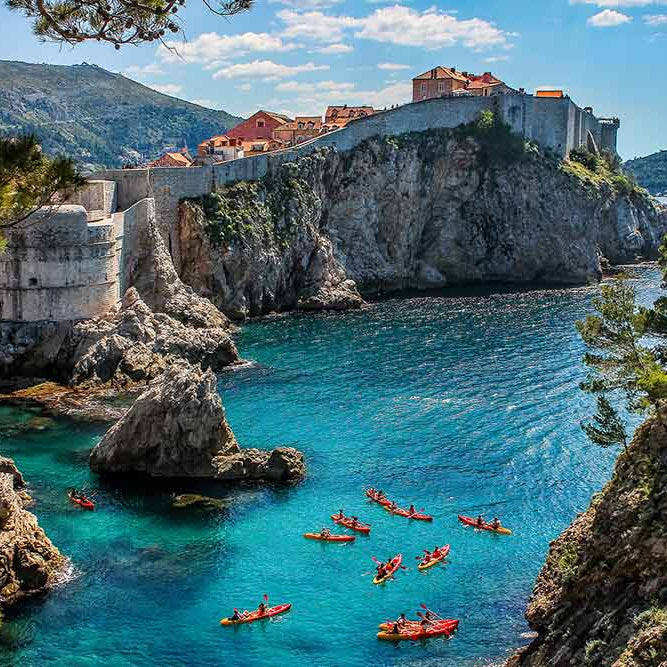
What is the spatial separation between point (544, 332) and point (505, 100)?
116 ft

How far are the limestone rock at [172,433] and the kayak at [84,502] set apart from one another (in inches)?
129

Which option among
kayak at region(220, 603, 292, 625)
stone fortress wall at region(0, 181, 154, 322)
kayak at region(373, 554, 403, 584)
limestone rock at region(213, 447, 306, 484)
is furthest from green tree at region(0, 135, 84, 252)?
stone fortress wall at region(0, 181, 154, 322)

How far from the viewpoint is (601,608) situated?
19406 millimetres

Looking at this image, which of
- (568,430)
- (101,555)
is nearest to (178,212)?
(568,430)

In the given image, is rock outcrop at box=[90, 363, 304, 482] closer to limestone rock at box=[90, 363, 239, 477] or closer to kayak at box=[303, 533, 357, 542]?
limestone rock at box=[90, 363, 239, 477]

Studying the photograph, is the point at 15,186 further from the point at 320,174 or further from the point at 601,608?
the point at 320,174

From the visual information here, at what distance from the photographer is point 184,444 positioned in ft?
133

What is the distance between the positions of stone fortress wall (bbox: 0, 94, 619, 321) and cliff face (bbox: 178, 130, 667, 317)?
52.2 inches

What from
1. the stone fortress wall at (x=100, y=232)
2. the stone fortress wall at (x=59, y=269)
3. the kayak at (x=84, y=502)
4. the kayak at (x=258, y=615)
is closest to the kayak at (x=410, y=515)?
the kayak at (x=258, y=615)

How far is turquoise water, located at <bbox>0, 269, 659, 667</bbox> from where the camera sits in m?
28.4

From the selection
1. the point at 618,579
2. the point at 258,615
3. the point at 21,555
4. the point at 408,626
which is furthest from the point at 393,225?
the point at 618,579

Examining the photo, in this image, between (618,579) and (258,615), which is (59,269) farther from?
(618,579)

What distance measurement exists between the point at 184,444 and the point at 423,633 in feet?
51.3

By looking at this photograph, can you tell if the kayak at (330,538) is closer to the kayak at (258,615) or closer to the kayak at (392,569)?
the kayak at (392,569)
